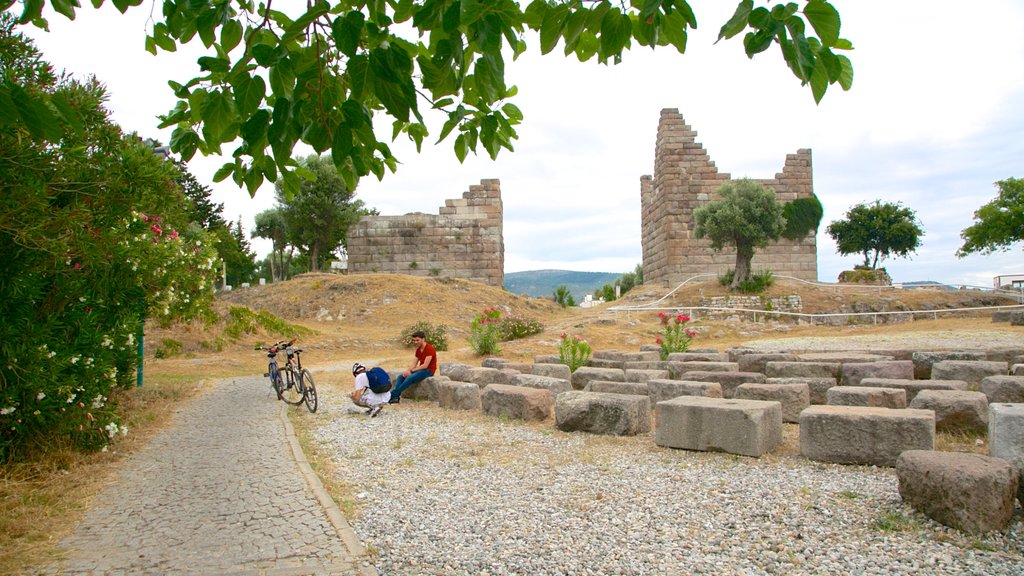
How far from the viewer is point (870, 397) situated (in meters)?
6.80

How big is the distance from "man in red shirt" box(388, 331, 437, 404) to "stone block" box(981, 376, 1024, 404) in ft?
23.2

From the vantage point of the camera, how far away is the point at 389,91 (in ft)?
7.52

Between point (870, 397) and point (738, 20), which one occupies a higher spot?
point (738, 20)

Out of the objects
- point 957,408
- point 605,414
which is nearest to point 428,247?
point 605,414

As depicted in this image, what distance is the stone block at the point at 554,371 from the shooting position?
10.4 meters

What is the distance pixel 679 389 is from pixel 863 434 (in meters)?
2.79

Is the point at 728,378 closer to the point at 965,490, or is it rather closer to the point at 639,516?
the point at 639,516

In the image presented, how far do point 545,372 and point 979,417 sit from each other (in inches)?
223

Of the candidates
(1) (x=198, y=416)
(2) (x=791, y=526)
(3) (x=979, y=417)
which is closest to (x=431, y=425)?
(1) (x=198, y=416)

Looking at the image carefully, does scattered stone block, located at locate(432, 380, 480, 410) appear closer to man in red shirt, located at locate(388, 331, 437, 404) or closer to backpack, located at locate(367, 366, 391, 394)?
man in red shirt, located at locate(388, 331, 437, 404)

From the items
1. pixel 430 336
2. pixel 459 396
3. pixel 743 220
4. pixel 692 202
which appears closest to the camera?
pixel 459 396

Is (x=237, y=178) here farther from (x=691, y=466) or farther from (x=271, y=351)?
(x=271, y=351)

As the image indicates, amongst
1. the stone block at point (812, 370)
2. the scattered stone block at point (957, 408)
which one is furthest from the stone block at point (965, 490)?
the stone block at point (812, 370)

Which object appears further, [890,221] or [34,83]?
[890,221]
